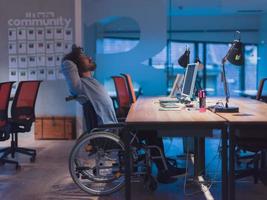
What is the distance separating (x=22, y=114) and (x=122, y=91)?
4.48ft

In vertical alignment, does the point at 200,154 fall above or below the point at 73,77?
below

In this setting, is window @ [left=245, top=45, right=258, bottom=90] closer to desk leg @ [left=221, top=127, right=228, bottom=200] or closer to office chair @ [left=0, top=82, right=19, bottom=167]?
office chair @ [left=0, top=82, right=19, bottom=167]

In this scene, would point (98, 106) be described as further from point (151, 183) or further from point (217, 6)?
point (217, 6)

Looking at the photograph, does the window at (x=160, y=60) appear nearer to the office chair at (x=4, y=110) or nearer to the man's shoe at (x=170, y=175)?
the office chair at (x=4, y=110)

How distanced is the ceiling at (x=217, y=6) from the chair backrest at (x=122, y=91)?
128 inches

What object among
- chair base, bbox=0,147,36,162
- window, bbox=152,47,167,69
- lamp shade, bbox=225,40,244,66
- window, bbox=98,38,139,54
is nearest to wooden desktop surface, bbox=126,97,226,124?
lamp shade, bbox=225,40,244,66

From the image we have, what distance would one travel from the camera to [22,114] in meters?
5.67

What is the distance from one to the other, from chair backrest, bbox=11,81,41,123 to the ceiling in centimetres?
399

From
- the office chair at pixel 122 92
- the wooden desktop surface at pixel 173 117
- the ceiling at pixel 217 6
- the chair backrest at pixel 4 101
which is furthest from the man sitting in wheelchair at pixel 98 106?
the ceiling at pixel 217 6

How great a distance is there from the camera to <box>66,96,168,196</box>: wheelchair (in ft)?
12.4

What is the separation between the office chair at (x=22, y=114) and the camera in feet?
18.1

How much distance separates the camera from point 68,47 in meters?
7.21

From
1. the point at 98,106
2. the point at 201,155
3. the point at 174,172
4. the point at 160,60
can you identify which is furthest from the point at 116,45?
the point at 174,172

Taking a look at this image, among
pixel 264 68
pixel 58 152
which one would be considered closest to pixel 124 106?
pixel 58 152
